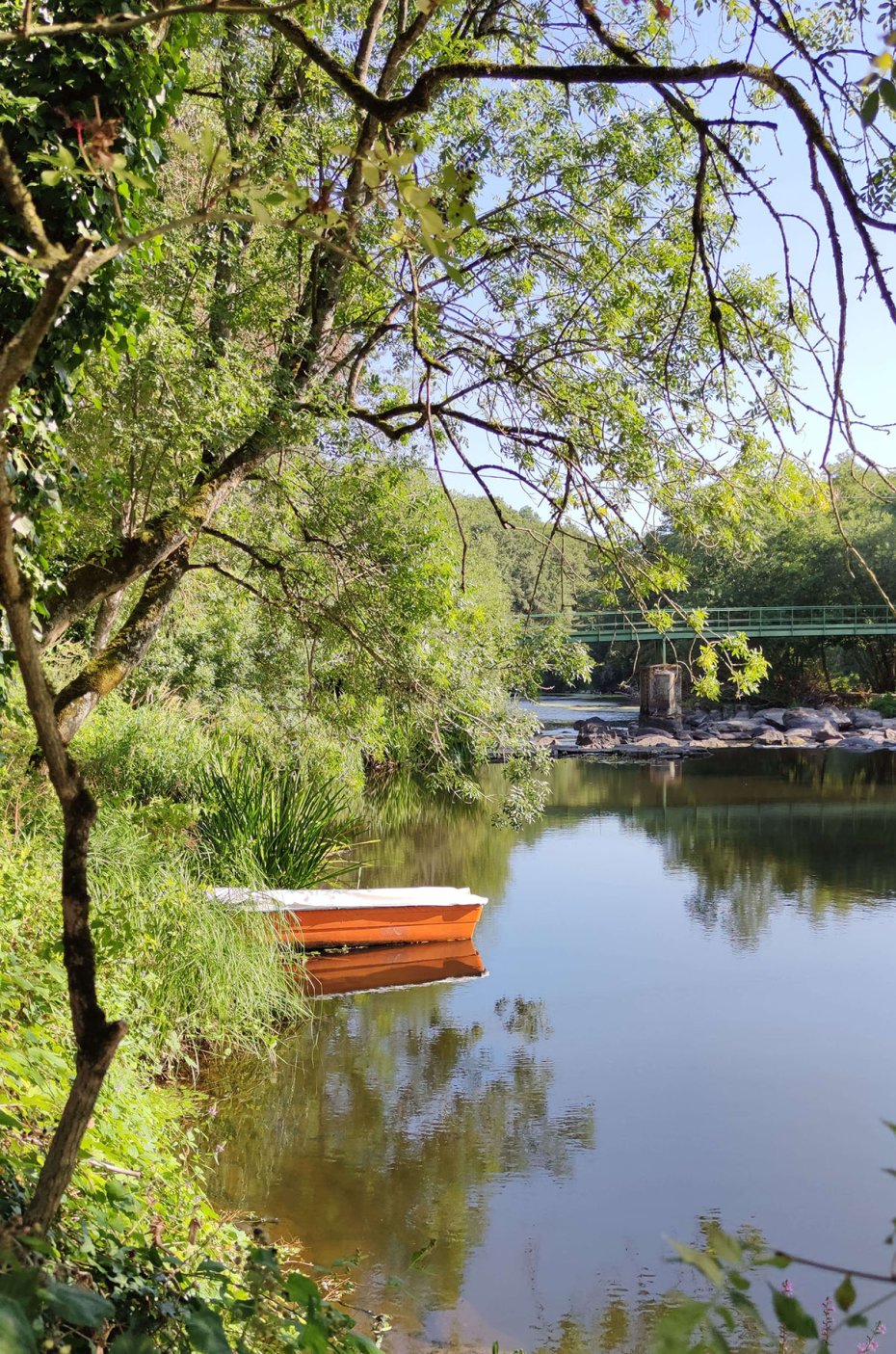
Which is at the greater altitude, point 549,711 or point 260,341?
point 260,341

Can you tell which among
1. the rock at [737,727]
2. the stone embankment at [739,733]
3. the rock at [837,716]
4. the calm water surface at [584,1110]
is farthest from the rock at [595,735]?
the calm water surface at [584,1110]

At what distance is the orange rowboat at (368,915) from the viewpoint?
7332 millimetres

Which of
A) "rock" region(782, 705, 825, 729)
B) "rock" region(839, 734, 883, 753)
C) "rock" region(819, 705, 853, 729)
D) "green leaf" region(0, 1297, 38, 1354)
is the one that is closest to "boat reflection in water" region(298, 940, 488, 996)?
"green leaf" region(0, 1297, 38, 1354)

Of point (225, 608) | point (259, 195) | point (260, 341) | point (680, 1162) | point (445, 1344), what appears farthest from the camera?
point (225, 608)

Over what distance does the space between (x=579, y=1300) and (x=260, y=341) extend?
224 inches

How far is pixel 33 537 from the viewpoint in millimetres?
3885

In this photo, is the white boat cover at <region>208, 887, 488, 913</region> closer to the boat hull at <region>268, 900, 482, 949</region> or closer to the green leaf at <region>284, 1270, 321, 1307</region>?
the boat hull at <region>268, 900, 482, 949</region>

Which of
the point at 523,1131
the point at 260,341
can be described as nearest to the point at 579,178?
the point at 260,341

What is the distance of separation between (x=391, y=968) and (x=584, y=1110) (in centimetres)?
259

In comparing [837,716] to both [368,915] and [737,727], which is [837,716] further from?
[368,915]

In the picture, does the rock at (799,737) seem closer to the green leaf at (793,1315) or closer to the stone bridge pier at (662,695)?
the stone bridge pier at (662,695)

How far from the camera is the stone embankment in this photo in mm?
24672

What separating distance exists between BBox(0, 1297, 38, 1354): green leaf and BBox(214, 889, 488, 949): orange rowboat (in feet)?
18.8

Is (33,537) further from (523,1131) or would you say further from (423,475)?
(423,475)
